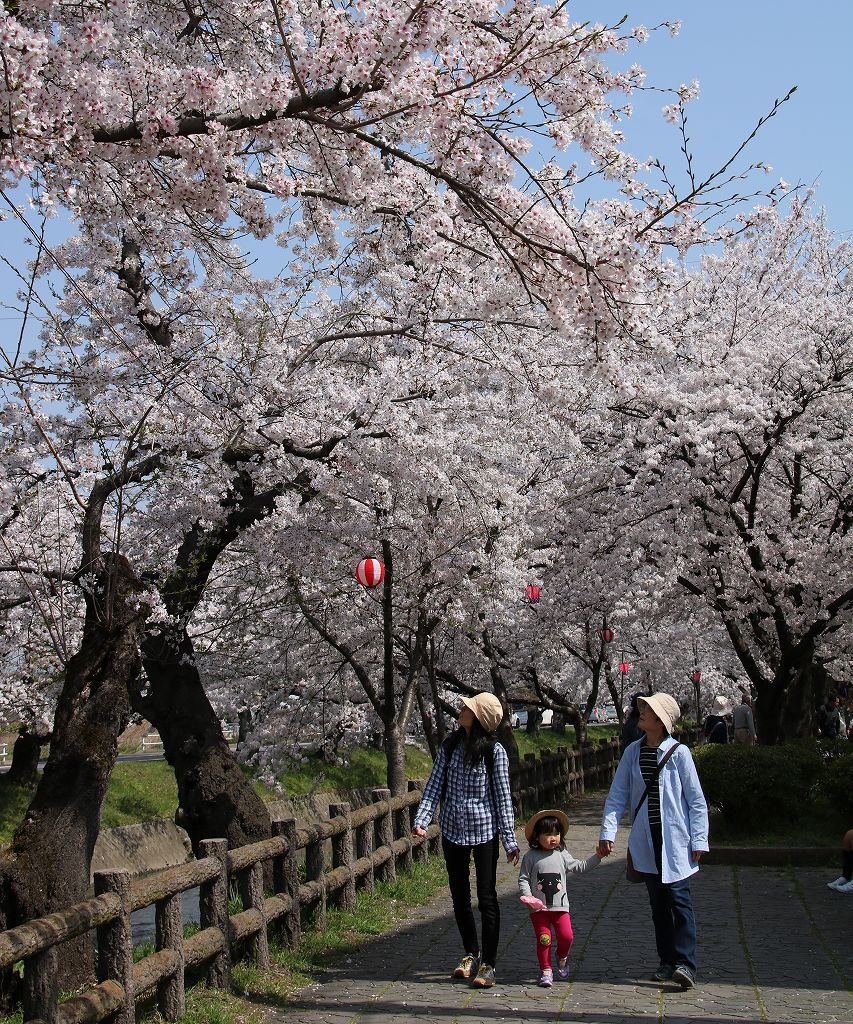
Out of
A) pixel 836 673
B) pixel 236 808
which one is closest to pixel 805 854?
pixel 236 808

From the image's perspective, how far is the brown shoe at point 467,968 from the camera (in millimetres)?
6457

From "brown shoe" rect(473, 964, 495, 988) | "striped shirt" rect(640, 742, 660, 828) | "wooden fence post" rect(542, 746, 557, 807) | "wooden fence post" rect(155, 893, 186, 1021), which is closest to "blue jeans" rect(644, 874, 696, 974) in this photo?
"striped shirt" rect(640, 742, 660, 828)

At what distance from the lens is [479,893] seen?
650 centimetres

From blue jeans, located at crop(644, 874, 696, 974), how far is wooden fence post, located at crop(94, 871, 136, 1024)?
113 inches

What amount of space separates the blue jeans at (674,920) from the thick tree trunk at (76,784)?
3268mm

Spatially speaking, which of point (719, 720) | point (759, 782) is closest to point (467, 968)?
point (759, 782)

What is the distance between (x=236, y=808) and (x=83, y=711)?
399 cm

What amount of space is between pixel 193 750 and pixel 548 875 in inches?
197

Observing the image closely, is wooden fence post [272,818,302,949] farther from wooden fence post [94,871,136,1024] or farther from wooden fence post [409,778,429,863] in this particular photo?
wooden fence post [409,778,429,863]

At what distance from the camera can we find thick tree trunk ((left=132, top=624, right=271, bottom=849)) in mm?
10398

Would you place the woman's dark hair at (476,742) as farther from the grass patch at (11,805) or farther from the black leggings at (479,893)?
the grass patch at (11,805)

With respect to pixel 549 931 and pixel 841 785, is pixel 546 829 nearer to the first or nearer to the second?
pixel 549 931

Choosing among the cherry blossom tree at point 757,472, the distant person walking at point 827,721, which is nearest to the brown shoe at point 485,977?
the cherry blossom tree at point 757,472

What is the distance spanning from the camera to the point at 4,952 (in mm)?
4133
